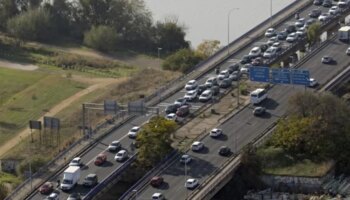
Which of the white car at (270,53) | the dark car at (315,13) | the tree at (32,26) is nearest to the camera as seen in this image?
the white car at (270,53)

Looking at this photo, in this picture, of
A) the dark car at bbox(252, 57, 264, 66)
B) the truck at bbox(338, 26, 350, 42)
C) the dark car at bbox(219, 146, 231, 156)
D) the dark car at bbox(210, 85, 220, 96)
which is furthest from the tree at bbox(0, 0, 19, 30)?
the dark car at bbox(219, 146, 231, 156)

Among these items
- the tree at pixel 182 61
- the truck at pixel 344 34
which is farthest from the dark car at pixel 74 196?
the truck at pixel 344 34

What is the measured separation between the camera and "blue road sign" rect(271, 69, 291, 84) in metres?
104

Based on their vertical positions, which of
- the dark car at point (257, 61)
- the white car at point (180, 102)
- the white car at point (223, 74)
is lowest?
the white car at point (180, 102)

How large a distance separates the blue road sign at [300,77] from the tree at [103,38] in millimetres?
40204

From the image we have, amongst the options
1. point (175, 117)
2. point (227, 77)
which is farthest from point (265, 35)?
point (175, 117)

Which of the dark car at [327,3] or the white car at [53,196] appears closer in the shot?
the white car at [53,196]

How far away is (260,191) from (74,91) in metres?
34.4

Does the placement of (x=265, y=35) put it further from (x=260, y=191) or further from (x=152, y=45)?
(x=260, y=191)

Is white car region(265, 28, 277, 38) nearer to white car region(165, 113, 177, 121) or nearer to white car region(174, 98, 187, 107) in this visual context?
white car region(174, 98, 187, 107)

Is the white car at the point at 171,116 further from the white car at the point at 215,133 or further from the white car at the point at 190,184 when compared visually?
the white car at the point at 190,184

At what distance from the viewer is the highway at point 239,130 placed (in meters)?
89.9

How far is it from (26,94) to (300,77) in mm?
30908

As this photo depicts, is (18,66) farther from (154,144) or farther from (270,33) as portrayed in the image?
(154,144)
